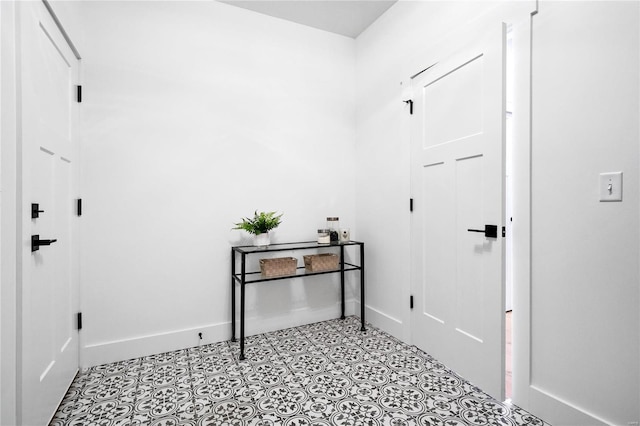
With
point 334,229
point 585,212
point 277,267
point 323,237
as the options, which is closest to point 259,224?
point 277,267

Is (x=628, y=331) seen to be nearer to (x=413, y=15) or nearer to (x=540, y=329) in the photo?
(x=540, y=329)

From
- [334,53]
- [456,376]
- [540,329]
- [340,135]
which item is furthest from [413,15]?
[456,376]

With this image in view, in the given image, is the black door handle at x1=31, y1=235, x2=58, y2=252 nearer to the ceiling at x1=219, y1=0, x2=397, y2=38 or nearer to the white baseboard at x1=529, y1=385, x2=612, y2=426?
the ceiling at x1=219, y1=0, x2=397, y2=38

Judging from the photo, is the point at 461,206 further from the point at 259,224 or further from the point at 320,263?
the point at 259,224

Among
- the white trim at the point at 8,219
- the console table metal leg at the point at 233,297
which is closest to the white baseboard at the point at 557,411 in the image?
the console table metal leg at the point at 233,297

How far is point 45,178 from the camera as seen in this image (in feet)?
5.14

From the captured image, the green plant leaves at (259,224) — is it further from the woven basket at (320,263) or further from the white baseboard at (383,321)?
the white baseboard at (383,321)

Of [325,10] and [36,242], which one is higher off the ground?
[325,10]

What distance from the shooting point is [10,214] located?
48.4 inches

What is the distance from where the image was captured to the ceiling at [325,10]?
8.46 feet

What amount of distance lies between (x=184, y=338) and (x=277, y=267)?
0.83m

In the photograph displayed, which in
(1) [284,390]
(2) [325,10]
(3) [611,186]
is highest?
(2) [325,10]

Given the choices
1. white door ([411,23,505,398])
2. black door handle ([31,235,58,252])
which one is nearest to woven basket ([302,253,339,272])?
white door ([411,23,505,398])

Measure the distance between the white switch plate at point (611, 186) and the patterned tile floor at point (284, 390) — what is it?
1076 mm
